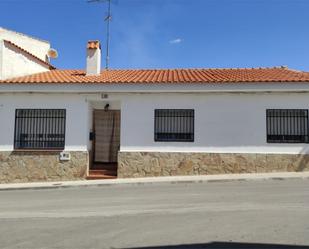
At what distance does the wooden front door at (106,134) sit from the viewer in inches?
664

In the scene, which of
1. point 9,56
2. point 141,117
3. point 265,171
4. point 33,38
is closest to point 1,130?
point 9,56

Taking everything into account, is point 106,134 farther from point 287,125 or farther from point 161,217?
point 161,217

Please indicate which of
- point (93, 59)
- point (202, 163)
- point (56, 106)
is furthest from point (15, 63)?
point (202, 163)

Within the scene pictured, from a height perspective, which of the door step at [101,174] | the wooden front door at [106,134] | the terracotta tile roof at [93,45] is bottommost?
the door step at [101,174]

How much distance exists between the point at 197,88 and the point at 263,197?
6.05 meters

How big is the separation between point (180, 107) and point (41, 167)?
18.6 feet

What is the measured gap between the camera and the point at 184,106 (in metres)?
15.3

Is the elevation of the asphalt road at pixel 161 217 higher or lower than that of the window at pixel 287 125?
lower

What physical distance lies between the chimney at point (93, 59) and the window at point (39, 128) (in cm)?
292

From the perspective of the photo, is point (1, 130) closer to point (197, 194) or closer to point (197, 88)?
point (197, 88)

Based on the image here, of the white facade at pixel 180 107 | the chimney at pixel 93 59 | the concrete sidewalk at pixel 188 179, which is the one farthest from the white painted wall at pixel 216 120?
the chimney at pixel 93 59

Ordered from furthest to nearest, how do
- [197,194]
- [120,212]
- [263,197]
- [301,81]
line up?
1. [301,81]
2. [197,194]
3. [263,197]
4. [120,212]

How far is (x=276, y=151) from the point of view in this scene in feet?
48.5

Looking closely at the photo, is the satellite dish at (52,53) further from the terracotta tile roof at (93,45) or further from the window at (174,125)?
the window at (174,125)
